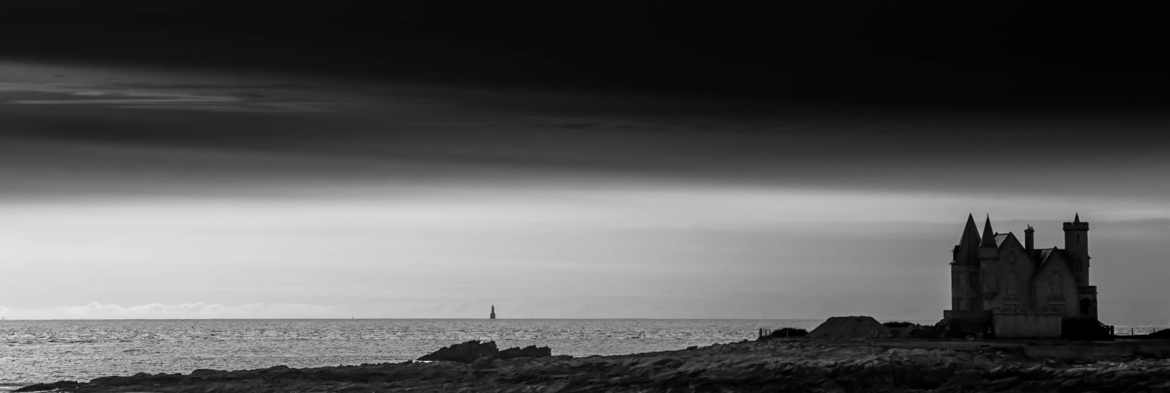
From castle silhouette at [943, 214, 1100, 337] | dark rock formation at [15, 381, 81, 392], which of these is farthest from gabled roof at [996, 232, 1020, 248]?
dark rock formation at [15, 381, 81, 392]

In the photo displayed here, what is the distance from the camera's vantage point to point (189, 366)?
405ft

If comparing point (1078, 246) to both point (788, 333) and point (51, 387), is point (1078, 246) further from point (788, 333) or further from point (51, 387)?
point (51, 387)

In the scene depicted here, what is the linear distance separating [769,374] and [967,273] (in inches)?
1410

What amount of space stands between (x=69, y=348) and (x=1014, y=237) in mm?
107068

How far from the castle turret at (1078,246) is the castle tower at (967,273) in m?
5.66

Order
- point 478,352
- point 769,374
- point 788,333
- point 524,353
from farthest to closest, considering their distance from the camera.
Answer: point 478,352, point 524,353, point 788,333, point 769,374

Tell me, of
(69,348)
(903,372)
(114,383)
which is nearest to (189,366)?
(114,383)

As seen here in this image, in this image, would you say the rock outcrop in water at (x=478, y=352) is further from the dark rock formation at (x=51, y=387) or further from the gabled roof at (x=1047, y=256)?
the gabled roof at (x=1047, y=256)

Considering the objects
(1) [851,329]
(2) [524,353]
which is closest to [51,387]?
(2) [524,353]

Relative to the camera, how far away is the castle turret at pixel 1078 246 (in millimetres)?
96875

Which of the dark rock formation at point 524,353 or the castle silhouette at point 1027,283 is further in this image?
the dark rock formation at point 524,353

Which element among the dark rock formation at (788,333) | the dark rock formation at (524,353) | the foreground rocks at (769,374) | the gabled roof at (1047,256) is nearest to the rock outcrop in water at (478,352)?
the dark rock formation at (524,353)

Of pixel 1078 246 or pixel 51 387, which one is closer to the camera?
pixel 51 387

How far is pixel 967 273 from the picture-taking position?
100000 millimetres
